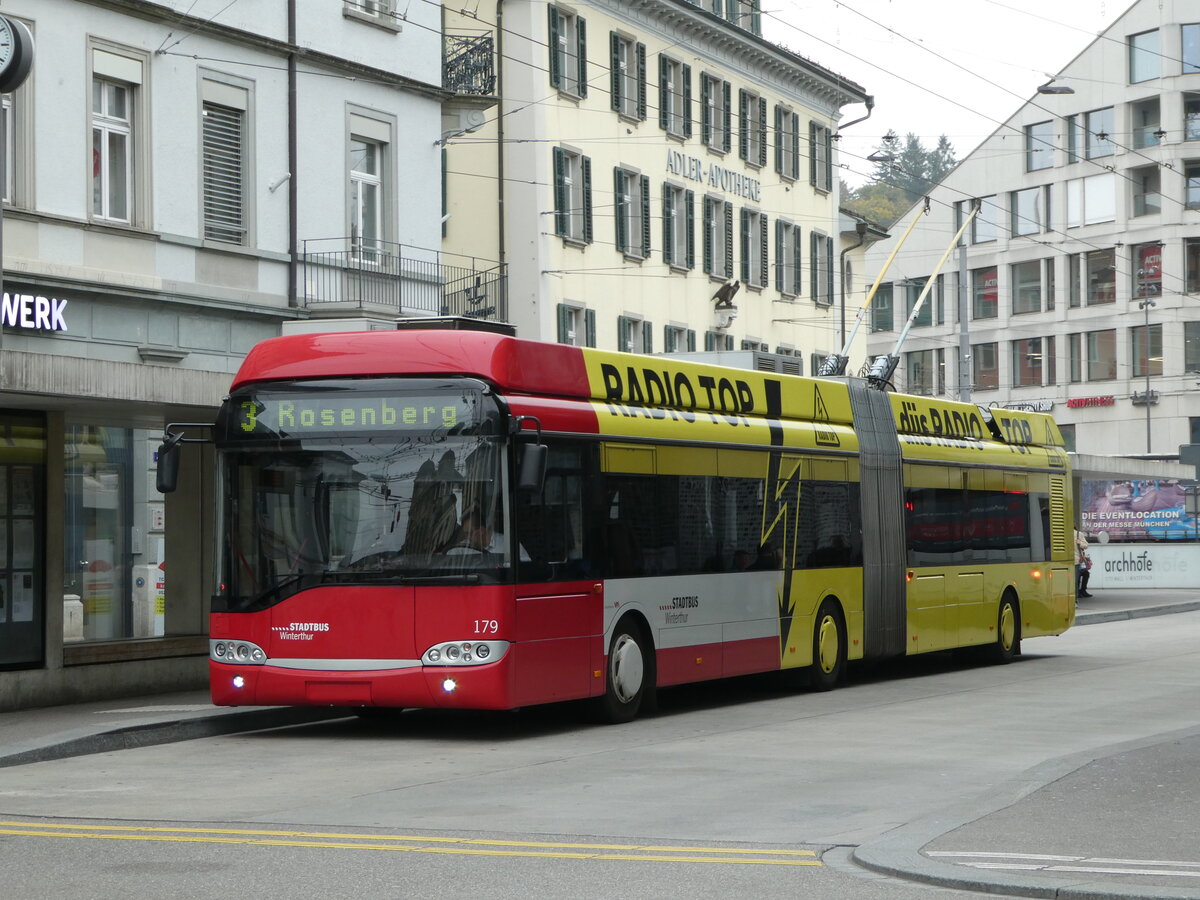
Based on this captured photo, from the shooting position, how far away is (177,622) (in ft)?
66.0

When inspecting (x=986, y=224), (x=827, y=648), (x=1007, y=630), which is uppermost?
(x=986, y=224)

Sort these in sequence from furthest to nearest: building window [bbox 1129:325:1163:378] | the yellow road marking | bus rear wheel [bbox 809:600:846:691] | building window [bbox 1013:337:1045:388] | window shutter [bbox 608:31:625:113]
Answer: building window [bbox 1013:337:1045:388] < building window [bbox 1129:325:1163:378] < window shutter [bbox 608:31:625:113] < bus rear wheel [bbox 809:600:846:691] < the yellow road marking

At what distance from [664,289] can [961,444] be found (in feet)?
71.1

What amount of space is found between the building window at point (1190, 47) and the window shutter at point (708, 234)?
38.4m

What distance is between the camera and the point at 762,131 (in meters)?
50.6

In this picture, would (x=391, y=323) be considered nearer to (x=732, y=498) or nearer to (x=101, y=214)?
(x=101, y=214)

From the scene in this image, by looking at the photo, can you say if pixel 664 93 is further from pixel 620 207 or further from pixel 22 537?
pixel 22 537

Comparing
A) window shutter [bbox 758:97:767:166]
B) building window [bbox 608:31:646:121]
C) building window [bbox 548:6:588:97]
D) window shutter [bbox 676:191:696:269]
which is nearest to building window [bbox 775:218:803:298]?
window shutter [bbox 758:97:767:166]

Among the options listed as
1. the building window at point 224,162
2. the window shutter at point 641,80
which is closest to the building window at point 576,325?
the window shutter at point 641,80

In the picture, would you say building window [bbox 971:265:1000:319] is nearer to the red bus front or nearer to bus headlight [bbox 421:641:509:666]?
the red bus front

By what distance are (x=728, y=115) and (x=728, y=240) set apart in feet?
9.68

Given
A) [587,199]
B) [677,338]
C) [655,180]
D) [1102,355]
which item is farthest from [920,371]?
[587,199]

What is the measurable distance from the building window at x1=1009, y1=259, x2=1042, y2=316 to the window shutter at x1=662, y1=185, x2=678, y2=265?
43.9 meters

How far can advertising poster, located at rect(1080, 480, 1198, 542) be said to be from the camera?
235ft
